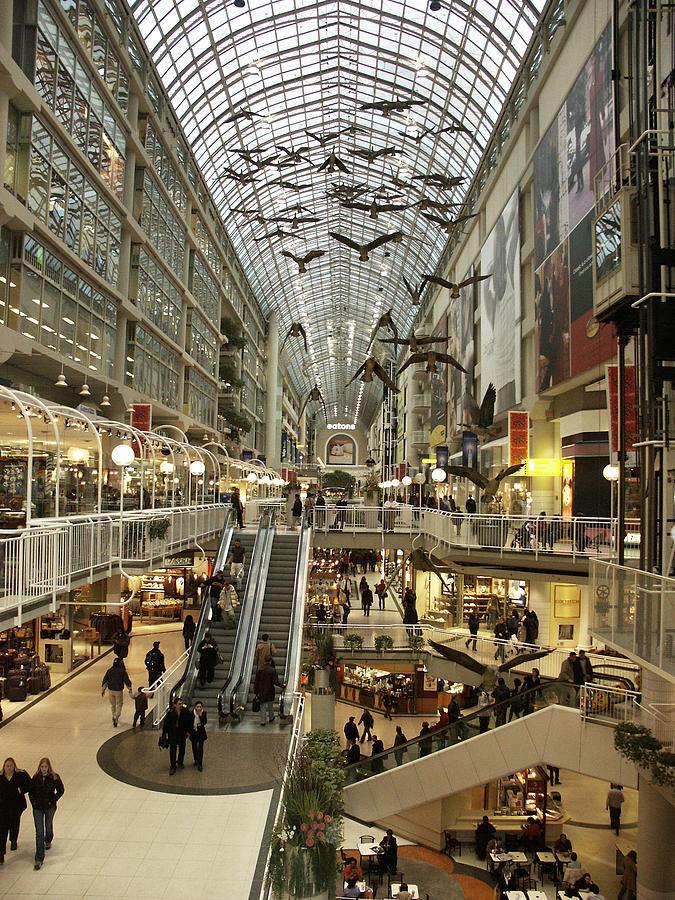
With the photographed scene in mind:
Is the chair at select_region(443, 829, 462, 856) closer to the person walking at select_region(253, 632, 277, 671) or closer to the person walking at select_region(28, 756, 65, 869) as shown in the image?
the person walking at select_region(253, 632, 277, 671)

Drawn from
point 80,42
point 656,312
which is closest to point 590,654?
point 656,312

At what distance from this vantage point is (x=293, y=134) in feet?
142

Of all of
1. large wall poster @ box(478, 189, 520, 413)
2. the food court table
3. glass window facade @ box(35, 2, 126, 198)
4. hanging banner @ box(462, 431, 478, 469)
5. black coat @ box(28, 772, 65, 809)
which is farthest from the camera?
hanging banner @ box(462, 431, 478, 469)

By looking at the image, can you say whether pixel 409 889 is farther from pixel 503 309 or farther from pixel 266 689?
pixel 503 309

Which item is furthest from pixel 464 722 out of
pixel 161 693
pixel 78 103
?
pixel 78 103

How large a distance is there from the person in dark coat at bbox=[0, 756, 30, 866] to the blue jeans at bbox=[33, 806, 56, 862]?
0.26m

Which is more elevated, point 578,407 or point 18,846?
point 578,407

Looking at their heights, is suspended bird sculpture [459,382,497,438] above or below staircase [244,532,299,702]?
above

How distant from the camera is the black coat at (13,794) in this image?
8.69 m

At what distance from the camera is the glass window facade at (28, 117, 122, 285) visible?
696 inches

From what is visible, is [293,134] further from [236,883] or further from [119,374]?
[236,883]

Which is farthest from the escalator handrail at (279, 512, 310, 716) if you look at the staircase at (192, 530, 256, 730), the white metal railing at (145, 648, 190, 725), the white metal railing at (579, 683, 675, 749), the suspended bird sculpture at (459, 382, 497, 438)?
the suspended bird sculpture at (459, 382, 497, 438)

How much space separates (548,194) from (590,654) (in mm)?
13750

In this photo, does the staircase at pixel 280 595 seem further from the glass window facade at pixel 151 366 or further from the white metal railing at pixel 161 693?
the glass window facade at pixel 151 366
